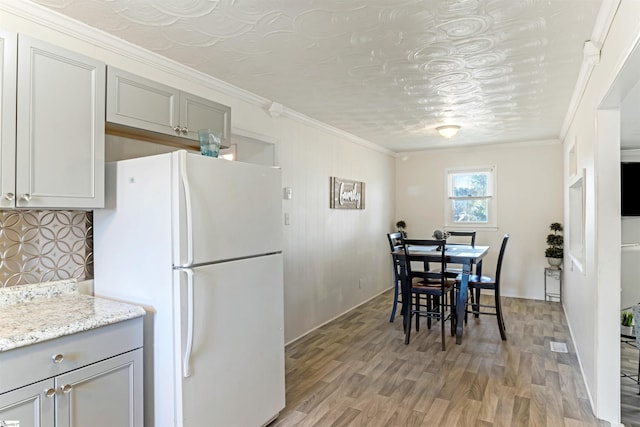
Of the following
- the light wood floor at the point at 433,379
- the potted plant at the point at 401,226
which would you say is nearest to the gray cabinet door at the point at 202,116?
the light wood floor at the point at 433,379

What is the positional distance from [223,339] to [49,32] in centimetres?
186

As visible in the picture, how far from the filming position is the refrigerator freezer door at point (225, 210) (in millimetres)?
1790

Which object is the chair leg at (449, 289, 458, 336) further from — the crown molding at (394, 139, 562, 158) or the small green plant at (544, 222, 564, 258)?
the crown molding at (394, 139, 562, 158)

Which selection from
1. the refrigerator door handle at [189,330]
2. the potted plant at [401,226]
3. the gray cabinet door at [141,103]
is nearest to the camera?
Result: the refrigerator door handle at [189,330]

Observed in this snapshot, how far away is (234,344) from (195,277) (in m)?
0.48

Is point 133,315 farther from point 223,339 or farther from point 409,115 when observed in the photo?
point 409,115

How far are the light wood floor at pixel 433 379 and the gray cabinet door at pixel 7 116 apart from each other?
1925 mm

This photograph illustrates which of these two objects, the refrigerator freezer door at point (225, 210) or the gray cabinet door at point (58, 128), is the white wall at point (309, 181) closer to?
the gray cabinet door at point (58, 128)

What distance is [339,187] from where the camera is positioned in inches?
187

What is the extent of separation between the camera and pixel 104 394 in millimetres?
1664

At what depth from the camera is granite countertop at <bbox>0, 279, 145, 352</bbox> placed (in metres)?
1.43

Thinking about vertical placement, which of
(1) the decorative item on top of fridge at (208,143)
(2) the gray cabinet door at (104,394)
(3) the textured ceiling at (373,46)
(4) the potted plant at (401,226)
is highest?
(3) the textured ceiling at (373,46)

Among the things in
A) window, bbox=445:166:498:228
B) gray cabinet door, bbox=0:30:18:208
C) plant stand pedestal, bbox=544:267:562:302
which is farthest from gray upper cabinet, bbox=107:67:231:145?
plant stand pedestal, bbox=544:267:562:302

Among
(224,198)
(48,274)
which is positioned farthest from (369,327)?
(48,274)
